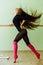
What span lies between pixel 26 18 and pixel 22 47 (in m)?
1.36

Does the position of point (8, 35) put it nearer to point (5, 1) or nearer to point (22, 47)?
point (22, 47)

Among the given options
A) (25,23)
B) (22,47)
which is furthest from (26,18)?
(22,47)

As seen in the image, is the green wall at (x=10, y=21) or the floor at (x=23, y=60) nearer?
the floor at (x=23, y=60)

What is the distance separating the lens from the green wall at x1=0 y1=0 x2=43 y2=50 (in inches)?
225

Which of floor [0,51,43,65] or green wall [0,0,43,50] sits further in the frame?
green wall [0,0,43,50]

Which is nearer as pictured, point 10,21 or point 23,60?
point 23,60

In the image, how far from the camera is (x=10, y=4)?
5.73 m

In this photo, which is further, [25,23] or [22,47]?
[22,47]

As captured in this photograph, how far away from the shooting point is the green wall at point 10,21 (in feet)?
18.7

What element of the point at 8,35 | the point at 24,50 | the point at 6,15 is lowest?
the point at 24,50

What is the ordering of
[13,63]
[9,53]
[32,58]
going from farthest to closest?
[9,53] < [32,58] < [13,63]

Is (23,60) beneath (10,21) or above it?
beneath

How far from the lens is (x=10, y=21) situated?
578 centimetres

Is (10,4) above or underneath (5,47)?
above
